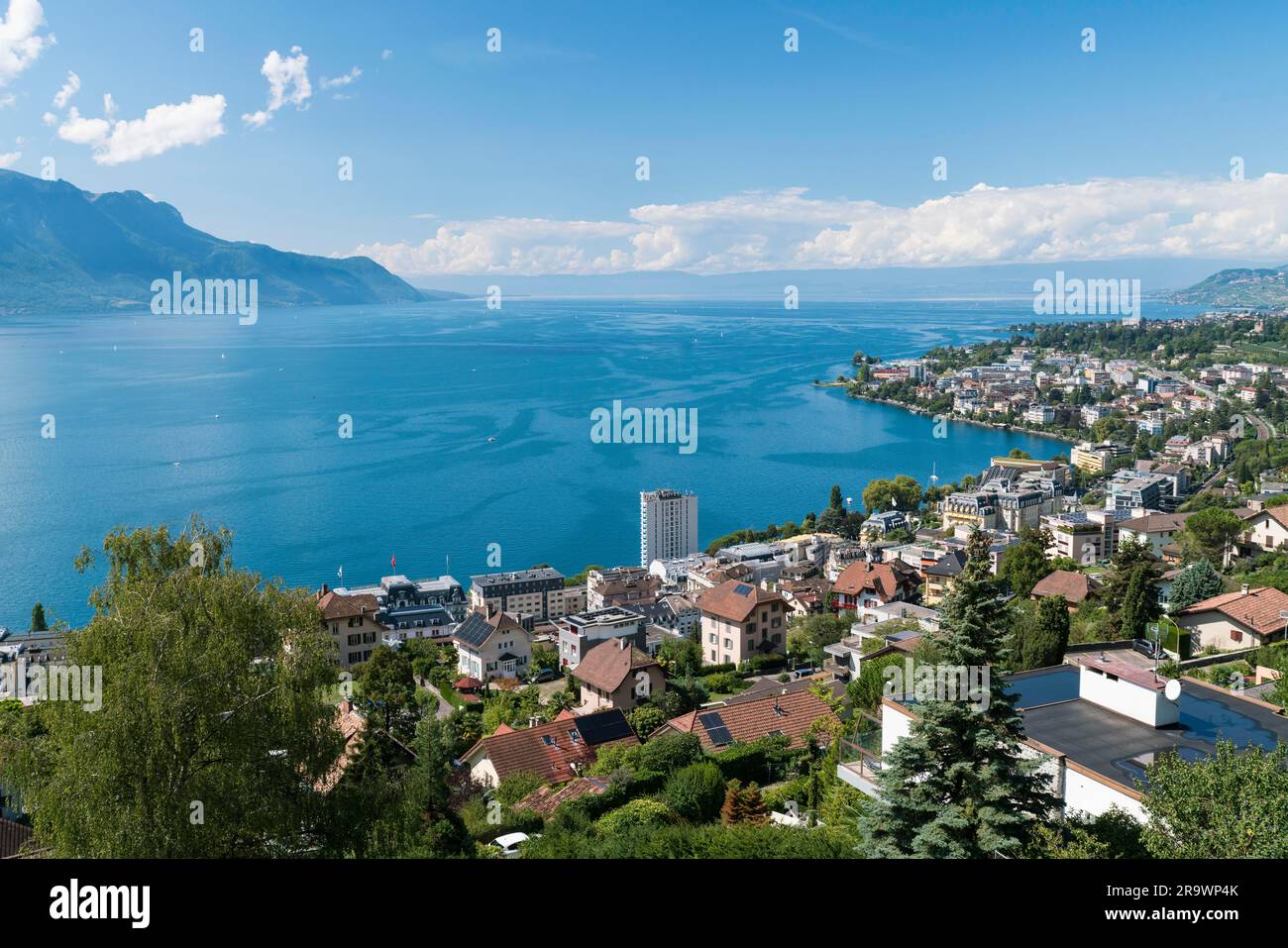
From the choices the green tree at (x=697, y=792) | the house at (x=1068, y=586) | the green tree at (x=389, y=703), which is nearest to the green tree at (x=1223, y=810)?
the green tree at (x=697, y=792)

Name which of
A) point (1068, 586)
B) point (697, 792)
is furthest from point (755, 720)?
point (1068, 586)

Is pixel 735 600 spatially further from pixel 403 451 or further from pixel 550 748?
pixel 403 451

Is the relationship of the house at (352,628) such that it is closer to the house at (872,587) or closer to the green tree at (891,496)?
the house at (872,587)

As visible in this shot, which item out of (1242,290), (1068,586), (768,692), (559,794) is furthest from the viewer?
(1242,290)

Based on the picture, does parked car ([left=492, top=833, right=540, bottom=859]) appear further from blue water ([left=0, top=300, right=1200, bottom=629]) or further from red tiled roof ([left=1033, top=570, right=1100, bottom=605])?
blue water ([left=0, top=300, right=1200, bottom=629])

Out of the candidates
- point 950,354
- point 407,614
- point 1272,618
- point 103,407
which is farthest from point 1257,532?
point 950,354
